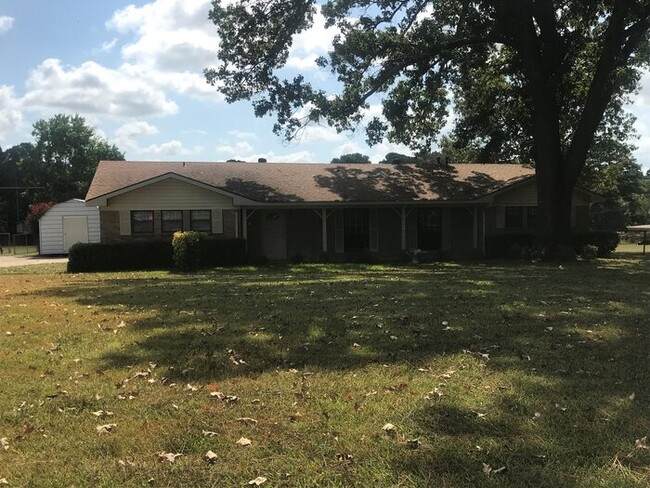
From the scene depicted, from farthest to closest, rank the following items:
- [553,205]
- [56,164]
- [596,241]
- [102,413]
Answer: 1. [56,164]
2. [596,241]
3. [553,205]
4. [102,413]

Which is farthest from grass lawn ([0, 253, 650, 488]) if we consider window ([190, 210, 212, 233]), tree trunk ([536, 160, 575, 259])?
window ([190, 210, 212, 233])

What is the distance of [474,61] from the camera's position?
23.9 m

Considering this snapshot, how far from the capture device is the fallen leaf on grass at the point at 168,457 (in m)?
3.60

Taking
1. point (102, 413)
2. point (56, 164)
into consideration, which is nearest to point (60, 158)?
point (56, 164)

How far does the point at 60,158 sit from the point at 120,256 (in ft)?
155

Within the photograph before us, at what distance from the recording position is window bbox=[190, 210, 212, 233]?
2248 cm

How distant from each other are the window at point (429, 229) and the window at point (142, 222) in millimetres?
11162

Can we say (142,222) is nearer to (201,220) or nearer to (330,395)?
(201,220)

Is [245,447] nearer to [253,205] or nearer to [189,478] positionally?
[189,478]

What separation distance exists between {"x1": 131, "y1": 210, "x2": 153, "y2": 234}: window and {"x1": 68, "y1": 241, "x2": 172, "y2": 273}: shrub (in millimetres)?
1616

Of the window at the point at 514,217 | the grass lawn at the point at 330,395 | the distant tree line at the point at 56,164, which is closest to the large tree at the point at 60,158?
the distant tree line at the point at 56,164

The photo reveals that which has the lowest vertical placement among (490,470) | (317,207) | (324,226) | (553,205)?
(490,470)

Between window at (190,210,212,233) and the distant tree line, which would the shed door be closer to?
window at (190,210,212,233)

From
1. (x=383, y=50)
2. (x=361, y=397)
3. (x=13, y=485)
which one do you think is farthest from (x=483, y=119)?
(x=13, y=485)
